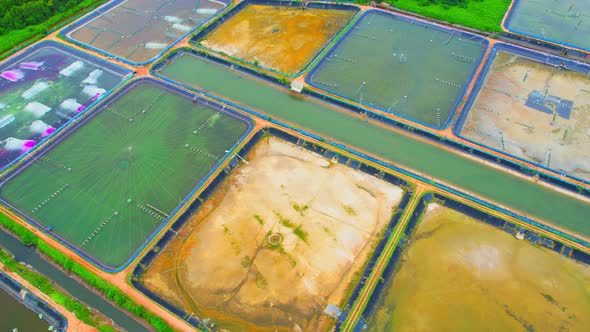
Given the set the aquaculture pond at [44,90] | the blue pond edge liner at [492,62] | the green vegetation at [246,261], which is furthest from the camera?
the aquaculture pond at [44,90]

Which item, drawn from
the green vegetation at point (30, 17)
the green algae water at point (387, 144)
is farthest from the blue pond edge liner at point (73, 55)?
the green algae water at point (387, 144)

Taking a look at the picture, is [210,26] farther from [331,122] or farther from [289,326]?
[289,326]

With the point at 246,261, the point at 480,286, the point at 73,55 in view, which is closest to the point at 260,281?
the point at 246,261

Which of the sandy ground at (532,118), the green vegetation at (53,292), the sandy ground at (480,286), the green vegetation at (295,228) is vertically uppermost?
the sandy ground at (532,118)

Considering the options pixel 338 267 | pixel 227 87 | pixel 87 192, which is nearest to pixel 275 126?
pixel 227 87

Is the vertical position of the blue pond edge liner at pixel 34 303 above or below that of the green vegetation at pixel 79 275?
below

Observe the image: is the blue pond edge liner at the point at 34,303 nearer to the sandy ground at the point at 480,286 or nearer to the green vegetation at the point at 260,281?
the green vegetation at the point at 260,281

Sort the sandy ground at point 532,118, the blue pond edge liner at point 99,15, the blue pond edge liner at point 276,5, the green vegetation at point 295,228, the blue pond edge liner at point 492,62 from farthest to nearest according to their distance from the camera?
the blue pond edge liner at point 99,15 → the blue pond edge liner at point 276,5 → the blue pond edge liner at point 492,62 → the sandy ground at point 532,118 → the green vegetation at point 295,228
